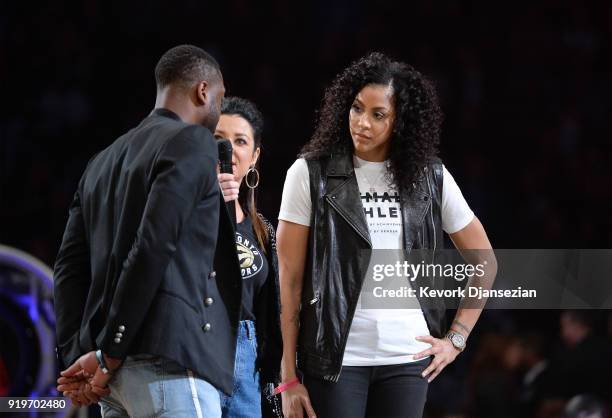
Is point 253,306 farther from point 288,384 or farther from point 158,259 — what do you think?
point 158,259

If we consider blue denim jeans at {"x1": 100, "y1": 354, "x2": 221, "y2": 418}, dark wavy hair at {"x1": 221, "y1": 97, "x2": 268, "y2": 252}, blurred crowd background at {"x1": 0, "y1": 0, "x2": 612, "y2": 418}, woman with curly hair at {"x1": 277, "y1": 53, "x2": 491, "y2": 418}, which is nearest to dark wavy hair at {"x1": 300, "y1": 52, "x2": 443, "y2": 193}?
woman with curly hair at {"x1": 277, "y1": 53, "x2": 491, "y2": 418}

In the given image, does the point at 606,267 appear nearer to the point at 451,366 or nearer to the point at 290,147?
the point at 451,366

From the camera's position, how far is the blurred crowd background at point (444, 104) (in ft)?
15.0

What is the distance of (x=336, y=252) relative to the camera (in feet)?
7.75

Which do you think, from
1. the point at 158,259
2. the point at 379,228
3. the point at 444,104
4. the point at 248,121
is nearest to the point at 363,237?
the point at 379,228

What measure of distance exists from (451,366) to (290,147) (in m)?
1.42

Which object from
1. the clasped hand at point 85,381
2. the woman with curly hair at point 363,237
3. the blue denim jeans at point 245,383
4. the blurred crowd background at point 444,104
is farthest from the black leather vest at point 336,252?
the blurred crowd background at point 444,104

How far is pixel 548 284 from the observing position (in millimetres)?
4199

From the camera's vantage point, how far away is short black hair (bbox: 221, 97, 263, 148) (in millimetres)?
2721

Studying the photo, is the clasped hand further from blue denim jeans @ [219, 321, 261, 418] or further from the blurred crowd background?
the blurred crowd background

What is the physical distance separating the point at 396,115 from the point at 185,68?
2.21 ft

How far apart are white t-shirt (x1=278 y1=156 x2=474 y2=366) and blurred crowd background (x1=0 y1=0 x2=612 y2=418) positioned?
2153 millimetres

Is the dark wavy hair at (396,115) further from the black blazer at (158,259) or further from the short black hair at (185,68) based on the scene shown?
the black blazer at (158,259)

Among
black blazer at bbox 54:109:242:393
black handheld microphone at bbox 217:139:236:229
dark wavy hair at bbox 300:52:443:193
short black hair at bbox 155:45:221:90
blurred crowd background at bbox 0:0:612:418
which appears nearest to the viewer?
black blazer at bbox 54:109:242:393
